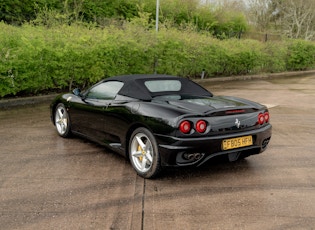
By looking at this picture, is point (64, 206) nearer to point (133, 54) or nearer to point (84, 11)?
point (133, 54)

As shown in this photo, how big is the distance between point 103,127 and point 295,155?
2871 millimetres

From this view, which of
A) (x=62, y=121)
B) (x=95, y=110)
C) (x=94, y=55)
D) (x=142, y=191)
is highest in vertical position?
(x=94, y=55)

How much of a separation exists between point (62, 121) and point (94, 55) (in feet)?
16.7

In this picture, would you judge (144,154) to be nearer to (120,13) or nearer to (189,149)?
(189,149)

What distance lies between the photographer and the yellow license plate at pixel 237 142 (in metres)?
4.19

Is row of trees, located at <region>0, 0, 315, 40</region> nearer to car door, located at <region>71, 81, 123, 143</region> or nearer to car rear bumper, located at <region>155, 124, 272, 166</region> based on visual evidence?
car door, located at <region>71, 81, 123, 143</region>

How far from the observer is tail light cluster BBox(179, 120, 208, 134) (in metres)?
4.03

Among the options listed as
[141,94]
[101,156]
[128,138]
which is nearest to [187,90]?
[141,94]

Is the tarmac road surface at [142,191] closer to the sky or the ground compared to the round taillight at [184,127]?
closer to the ground

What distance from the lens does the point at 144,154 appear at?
174 inches

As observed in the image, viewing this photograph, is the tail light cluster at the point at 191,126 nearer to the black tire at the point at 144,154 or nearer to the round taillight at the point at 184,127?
the round taillight at the point at 184,127

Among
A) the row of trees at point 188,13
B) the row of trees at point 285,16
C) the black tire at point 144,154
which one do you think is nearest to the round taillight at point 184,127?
the black tire at point 144,154

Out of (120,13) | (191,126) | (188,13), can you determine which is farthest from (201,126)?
(188,13)

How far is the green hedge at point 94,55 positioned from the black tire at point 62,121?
3230 mm
